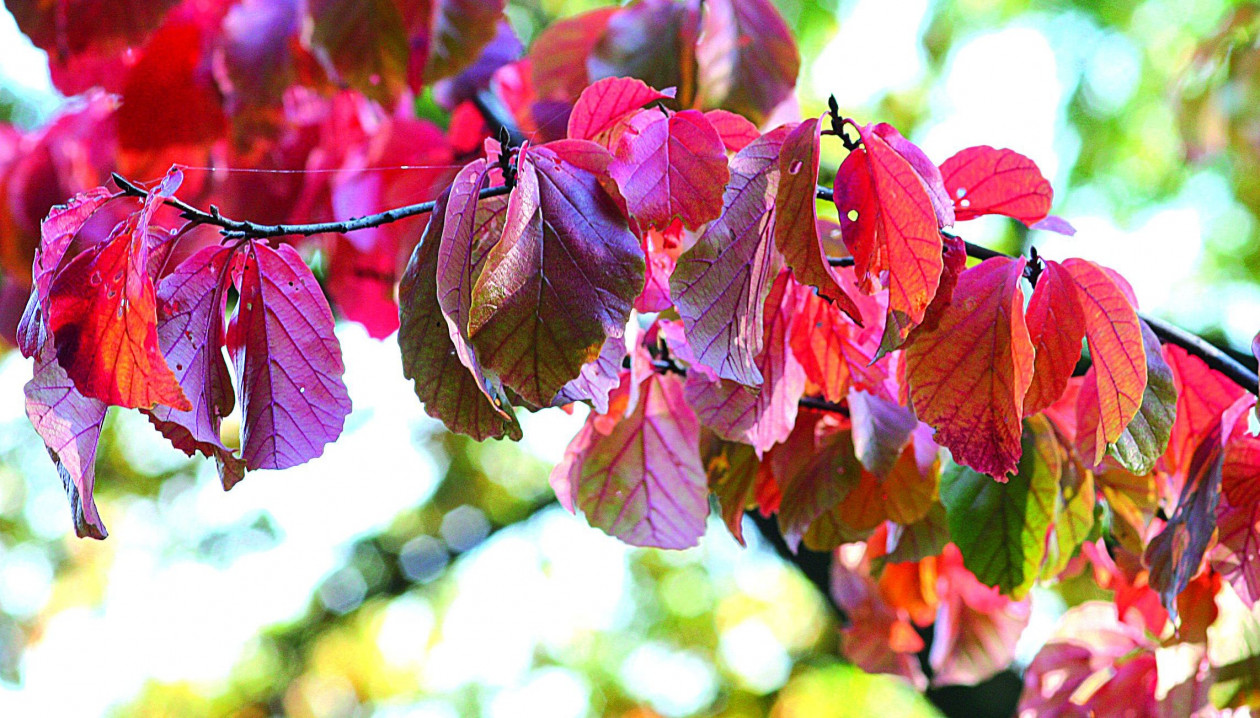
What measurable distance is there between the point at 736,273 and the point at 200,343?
23 cm

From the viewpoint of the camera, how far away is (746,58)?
91 cm

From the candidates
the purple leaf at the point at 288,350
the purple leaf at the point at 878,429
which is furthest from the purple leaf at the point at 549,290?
the purple leaf at the point at 878,429

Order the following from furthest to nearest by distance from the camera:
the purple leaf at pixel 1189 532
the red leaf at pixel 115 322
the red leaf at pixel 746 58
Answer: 1. the red leaf at pixel 746 58
2. the purple leaf at pixel 1189 532
3. the red leaf at pixel 115 322

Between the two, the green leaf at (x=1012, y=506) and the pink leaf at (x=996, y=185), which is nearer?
the pink leaf at (x=996, y=185)

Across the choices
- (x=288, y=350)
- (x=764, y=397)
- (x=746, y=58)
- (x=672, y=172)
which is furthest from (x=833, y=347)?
(x=746, y=58)

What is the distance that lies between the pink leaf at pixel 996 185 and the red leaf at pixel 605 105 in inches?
5.8

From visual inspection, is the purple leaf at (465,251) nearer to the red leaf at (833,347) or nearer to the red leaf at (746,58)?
the red leaf at (833,347)

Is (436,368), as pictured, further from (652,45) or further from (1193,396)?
(652,45)

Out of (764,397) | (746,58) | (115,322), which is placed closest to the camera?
(115,322)

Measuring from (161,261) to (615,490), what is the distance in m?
0.26

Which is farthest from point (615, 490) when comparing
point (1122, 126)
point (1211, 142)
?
point (1122, 126)

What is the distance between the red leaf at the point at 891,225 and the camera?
0.36 metres

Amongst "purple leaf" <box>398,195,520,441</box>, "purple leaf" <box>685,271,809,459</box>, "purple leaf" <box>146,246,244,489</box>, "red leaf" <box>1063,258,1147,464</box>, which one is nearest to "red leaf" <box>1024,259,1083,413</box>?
"red leaf" <box>1063,258,1147,464</box>

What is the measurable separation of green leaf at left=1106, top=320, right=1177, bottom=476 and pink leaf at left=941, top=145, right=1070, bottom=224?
0.08 meters
